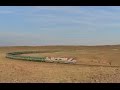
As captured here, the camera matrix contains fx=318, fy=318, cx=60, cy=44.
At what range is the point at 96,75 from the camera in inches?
331

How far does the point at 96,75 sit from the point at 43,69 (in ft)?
6.01
